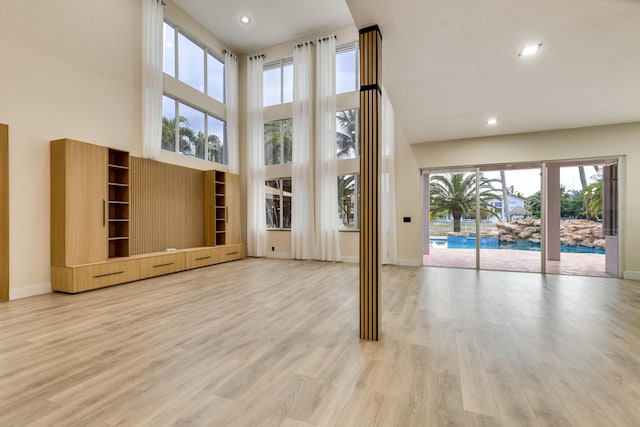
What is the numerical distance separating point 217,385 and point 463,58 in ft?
13.2

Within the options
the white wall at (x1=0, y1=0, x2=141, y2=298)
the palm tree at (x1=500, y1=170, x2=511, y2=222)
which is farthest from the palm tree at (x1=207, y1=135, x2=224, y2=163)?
the palm tree at (x1=500, y1=170, x2=511, y2=222)

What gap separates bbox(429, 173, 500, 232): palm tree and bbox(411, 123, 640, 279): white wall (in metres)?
0.37

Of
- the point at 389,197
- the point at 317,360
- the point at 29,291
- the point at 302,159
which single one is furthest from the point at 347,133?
the point at 29,291

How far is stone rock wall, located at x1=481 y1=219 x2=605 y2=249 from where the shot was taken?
19.2 feet

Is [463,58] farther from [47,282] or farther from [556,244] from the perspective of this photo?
[47,282]

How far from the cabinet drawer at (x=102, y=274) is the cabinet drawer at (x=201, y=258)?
1215 millimetres

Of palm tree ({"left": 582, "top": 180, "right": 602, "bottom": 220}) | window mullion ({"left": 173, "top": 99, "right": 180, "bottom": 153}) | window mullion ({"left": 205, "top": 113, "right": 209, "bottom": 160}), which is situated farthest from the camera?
window mullion ({"left": 205, "top": 113, "right": 209, "bottom": 160})

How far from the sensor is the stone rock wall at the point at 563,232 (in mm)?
5867

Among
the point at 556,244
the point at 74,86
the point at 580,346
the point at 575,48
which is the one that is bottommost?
the point at 580,346

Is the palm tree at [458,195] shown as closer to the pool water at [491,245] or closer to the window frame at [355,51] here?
the pool water at [491,245]

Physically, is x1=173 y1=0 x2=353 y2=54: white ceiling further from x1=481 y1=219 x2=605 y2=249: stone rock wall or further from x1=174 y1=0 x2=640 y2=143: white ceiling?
x1=481 y1=219 x2=605 y2=249: stone rock wall

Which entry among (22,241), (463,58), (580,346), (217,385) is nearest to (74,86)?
(22,241)

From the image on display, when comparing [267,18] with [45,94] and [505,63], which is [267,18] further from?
[505,63]

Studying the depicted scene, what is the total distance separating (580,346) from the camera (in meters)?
2.55
